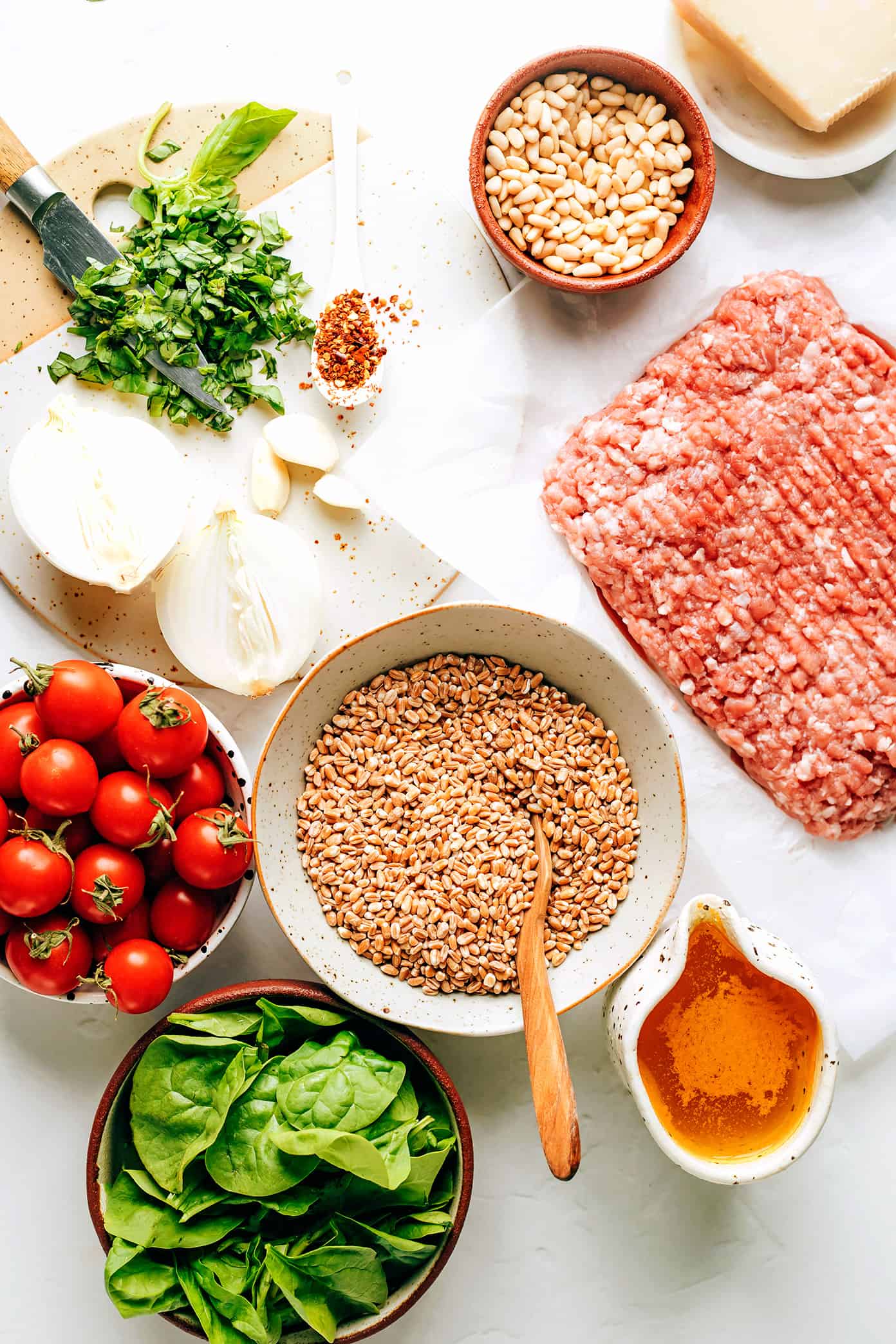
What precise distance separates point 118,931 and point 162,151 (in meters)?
1.22

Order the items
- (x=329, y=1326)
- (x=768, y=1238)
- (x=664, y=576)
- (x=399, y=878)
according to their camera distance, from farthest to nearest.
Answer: (x=768, y=1238)
(x=664, y=576)
(x=399, y=878)
(x=329, y=1326)

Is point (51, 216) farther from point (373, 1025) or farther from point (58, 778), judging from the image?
point (373, 1025)

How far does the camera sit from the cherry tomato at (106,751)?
144 centimetres

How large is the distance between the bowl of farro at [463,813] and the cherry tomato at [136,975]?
A: 0.17 metres

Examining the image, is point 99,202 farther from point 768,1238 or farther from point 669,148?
point 768,1238

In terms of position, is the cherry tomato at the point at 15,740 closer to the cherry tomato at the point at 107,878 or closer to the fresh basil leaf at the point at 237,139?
the cherry tomato at the point at 107,878

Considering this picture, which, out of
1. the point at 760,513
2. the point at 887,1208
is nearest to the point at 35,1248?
the point at 887,1208

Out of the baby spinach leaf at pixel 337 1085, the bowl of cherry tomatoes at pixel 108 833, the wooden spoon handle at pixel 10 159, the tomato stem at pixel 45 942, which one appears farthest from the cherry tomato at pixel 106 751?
the wooden spoon handle at pixel 10 159

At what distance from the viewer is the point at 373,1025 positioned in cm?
149

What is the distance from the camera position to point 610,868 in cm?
154

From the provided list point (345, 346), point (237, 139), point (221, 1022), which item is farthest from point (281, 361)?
point (221, 1022)

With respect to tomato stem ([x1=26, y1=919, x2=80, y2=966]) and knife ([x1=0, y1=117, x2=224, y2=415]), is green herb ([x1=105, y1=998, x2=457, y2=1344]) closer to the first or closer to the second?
tomato stem ([x1=26, y1=919, x2=80, y2=966])

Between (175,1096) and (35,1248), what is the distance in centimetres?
56

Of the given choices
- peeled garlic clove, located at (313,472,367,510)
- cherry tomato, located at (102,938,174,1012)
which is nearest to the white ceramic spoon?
peeled garlic clove, located at (313,472,367,510)
